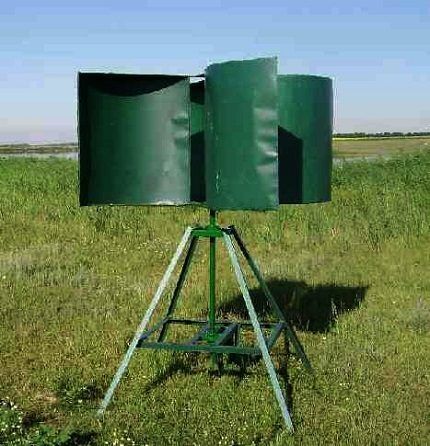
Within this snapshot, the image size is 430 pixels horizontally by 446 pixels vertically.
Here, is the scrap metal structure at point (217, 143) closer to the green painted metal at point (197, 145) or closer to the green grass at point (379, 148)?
the green painted metal at point (197, 145)

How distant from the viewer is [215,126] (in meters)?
4.51

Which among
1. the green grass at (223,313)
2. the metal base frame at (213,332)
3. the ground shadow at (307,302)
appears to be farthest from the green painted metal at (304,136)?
the ground shadow at (307,302)

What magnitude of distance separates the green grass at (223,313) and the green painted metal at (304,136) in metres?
1.70

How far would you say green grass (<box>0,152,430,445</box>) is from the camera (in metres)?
4.64

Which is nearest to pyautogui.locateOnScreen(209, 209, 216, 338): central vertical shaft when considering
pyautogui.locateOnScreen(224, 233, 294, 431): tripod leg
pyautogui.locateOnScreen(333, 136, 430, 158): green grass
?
pyautogui.locateOnScreen(224, 233, 294, 431): tripod leg

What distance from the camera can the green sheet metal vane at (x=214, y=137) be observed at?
4.35 metres

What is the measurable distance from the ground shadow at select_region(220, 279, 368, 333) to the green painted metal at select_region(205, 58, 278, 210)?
2905mm

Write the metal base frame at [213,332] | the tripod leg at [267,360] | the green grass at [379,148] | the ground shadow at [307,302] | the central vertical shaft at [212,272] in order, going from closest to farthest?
1. the tripod leg at [267,360]
2. the metal base frame at [213,332]
3. the central vertical shaft at [212,272]
4. the ground shadow at [307,302]
5. the green grass at [379,148]

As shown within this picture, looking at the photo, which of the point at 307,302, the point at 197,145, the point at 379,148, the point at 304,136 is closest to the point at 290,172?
the point at 304,136

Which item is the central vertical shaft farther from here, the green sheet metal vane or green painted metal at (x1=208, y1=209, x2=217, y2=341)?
the green sheet metal vane

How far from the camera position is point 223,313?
7.64 m

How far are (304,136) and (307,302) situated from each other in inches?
149

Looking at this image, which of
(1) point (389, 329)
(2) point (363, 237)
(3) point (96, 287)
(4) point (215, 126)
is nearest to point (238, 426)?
(4) point (215, 126)

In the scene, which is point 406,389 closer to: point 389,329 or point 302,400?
point 302,400
